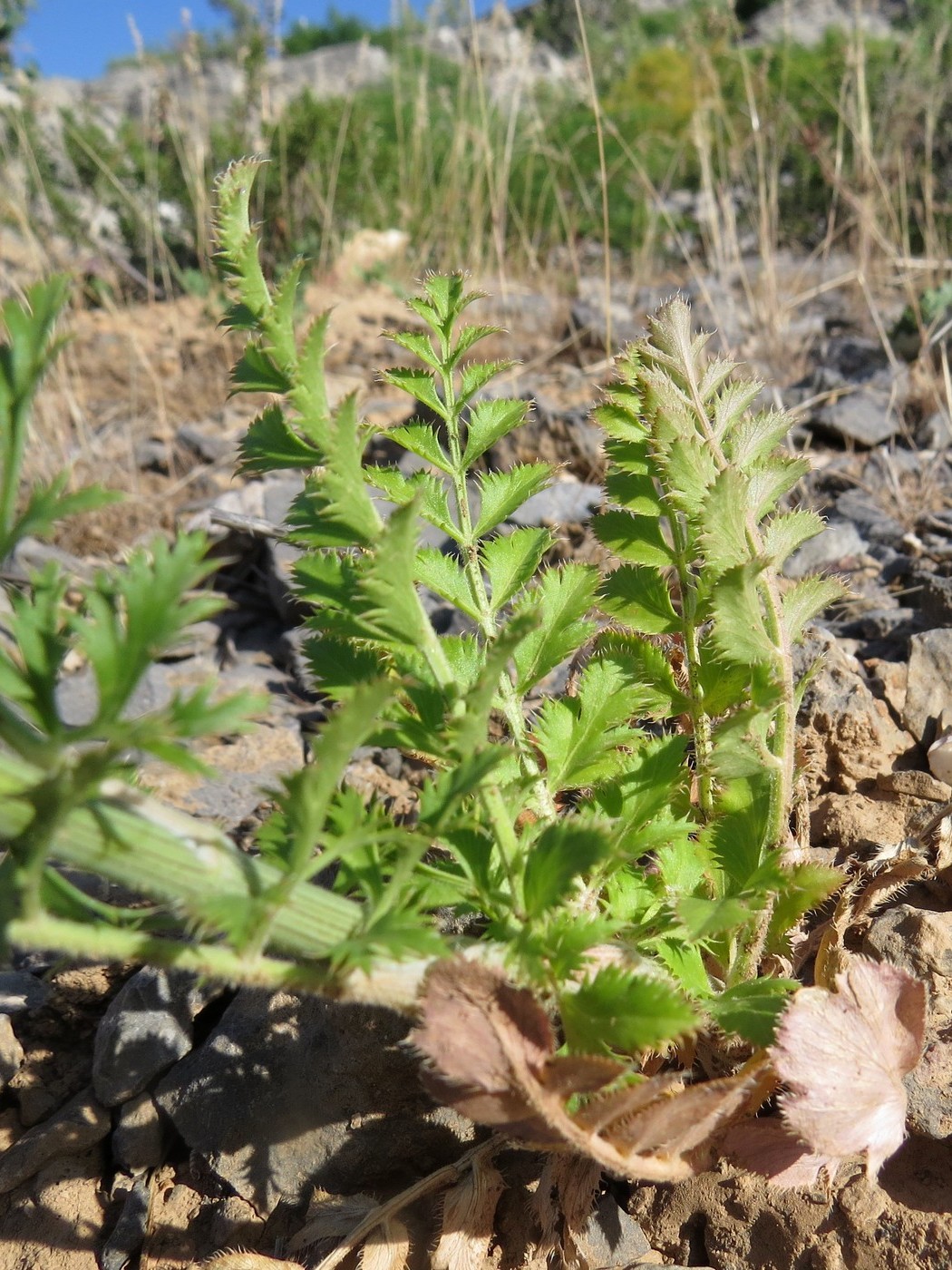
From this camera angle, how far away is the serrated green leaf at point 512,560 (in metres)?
1.32

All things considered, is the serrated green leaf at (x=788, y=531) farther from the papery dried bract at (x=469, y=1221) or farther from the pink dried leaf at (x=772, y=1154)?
the papery dried bract at (x=469, y=1221)

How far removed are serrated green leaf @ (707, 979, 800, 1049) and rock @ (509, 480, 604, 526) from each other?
1.67 metres

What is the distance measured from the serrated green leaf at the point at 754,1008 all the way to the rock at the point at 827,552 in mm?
1358

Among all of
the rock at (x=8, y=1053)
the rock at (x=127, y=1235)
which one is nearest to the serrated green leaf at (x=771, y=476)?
the rock at (x=127, y=1235)

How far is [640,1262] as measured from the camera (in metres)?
1.20

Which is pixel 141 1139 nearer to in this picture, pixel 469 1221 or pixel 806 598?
pixel 469 1221

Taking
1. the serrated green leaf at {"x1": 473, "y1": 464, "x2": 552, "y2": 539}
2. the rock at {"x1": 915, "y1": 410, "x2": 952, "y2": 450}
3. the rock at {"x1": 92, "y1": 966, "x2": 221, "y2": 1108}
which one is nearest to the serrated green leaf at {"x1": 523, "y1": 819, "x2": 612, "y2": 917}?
the serrated green leaf at {"x1": 473, "y1": 464, "x2": 552, "y2": 539}

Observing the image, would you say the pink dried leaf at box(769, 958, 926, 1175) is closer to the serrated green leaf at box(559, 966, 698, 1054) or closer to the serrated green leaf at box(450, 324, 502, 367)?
the serrated green leaf at box(559, 966, 698, 1054)

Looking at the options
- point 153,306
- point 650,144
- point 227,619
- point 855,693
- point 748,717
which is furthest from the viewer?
point 650,144

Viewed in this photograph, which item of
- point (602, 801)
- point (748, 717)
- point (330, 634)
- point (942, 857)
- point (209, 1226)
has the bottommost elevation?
point (209, 1226)

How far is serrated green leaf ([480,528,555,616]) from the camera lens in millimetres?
1317

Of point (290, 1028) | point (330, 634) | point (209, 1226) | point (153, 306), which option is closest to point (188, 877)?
point (330, 634)

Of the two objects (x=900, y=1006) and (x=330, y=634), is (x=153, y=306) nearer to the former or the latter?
(x=330, y=634)

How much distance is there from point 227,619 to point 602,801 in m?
1.78
